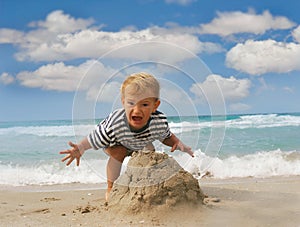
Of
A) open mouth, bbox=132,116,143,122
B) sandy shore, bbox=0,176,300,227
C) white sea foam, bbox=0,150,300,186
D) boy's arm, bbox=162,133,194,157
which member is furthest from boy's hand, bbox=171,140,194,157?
white sea foam, bbox=0,150,300,186

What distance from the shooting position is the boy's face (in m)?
3.75

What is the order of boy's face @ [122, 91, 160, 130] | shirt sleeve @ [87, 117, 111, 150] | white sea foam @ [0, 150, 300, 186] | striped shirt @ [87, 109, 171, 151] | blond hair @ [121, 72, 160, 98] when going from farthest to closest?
white sea foam @ [0, 150, 300, 186]
shirt sleeve @ [87, 117, 111, 150]
striped shirt @ [87, 109, 171, 151]
boy's face @ [122, 91, 160, 130]
blond hair @ [121, 72, 160, 98]

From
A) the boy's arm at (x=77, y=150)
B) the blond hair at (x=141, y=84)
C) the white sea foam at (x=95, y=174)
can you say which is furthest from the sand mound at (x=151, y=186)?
the white sea foam at (x=95, y=174)

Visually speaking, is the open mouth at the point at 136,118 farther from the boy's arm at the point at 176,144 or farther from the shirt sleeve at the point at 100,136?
the boy's arm at the point at 176,144

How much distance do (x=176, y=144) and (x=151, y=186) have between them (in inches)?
19.9

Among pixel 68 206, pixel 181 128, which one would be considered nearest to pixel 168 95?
pixel 181 128

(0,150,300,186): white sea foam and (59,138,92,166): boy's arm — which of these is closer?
(59,138,92,166): boy's arm

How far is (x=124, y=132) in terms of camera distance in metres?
4.31

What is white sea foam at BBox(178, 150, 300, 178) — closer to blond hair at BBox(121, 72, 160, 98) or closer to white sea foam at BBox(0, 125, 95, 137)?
white sea foam at BBox(0, 125, 95, 137)

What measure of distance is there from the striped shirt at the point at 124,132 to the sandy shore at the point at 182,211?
2.41 ft

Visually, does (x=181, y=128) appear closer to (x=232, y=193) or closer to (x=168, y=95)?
(x=168, y=95)

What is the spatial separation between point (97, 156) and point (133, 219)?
1023 mm

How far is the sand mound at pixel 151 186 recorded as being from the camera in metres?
4.39

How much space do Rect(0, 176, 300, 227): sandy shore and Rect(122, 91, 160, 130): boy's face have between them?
3.32 ft
